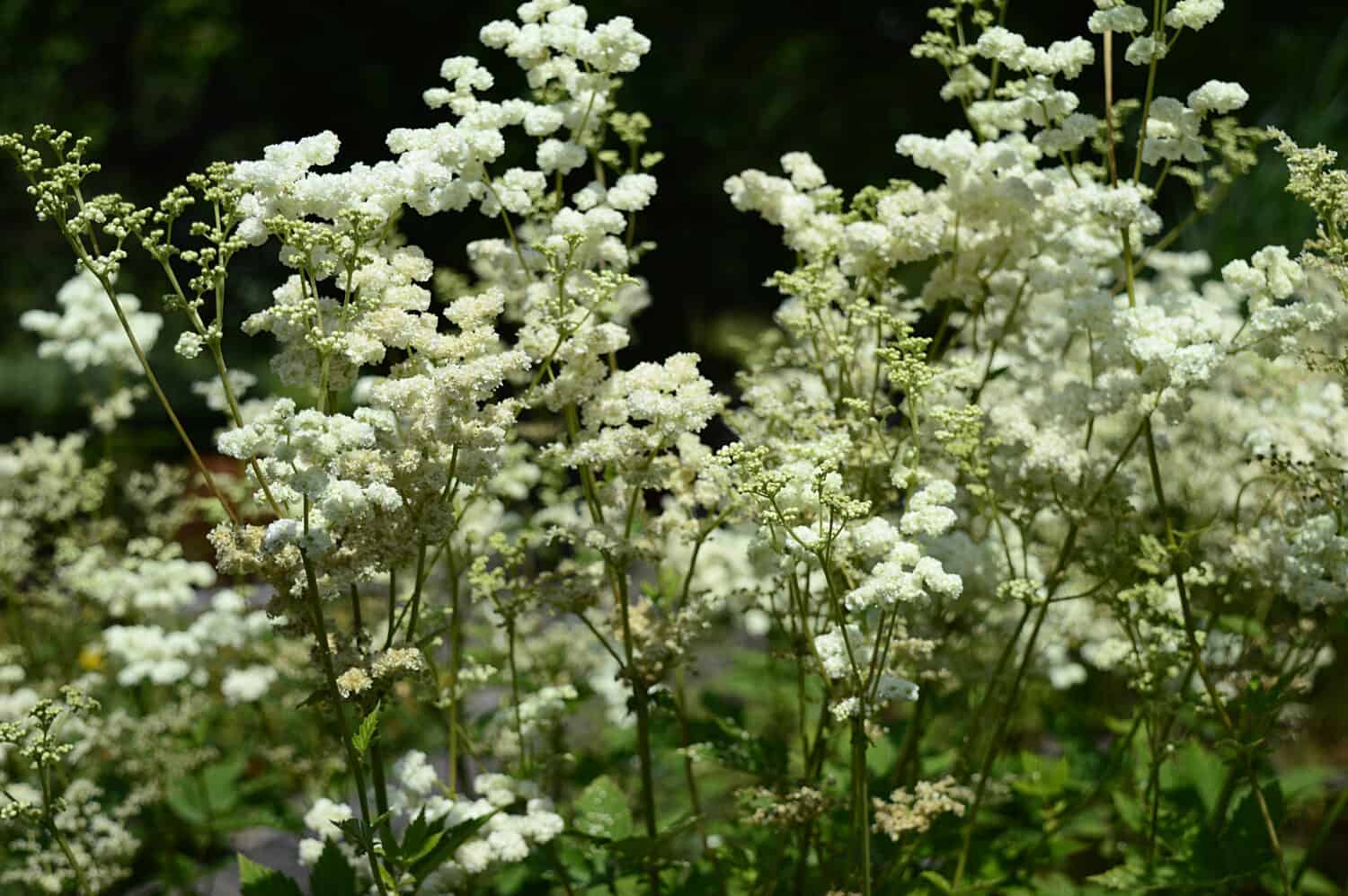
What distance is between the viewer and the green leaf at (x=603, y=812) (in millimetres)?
2945

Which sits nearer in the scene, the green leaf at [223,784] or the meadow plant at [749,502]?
the meadow plant at [749,502]

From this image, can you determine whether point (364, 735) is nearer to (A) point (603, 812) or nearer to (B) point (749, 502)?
(B) point (749, 502)

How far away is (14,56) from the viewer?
14289 millimetres

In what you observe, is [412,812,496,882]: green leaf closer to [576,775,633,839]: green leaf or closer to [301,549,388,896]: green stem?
[301,549,388,896]: green stem

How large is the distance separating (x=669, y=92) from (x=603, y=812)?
10118mm

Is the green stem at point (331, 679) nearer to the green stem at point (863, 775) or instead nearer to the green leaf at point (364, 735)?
the green leaf at point (364, 735)

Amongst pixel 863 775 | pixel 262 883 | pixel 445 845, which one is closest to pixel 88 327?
pixel 262 883

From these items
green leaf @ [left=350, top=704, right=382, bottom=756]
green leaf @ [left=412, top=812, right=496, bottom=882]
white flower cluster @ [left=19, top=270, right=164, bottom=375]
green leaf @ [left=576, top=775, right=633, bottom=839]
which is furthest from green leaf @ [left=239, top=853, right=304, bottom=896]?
Result: white flower cluster @ [left=19, top=270, right=164, bottom=375]

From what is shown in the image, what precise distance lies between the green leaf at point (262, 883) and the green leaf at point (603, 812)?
2.15ft

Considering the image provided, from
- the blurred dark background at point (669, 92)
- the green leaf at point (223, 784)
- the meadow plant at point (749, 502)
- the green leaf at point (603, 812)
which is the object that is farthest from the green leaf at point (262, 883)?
the blurred dark background at point (669, 92)

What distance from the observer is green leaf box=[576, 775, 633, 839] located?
2.95 m

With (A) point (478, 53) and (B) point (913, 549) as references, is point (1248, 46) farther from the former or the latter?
(B) point (913, 549)

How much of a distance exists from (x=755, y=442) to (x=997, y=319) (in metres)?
0.82

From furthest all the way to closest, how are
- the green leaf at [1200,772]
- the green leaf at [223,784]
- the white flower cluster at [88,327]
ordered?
the green leaf at [223,784]
the white flower cluster at [88,327]
the green leaf at [1200,772]
